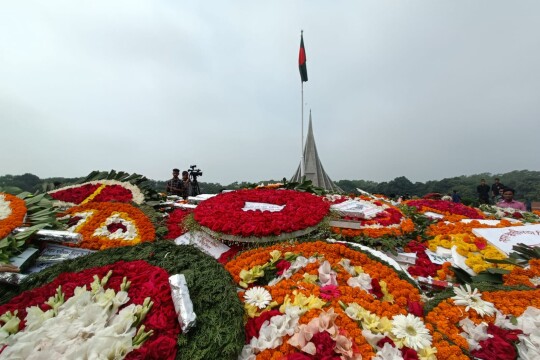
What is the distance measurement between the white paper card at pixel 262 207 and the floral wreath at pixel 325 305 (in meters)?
1.18

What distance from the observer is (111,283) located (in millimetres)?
1957

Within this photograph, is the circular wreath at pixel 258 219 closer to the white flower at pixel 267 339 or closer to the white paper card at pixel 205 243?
the white paper card at pixel 205 243

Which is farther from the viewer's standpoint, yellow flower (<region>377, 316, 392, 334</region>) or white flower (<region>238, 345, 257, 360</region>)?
yellow flower (<region>377, 316, 392, 334</region>)

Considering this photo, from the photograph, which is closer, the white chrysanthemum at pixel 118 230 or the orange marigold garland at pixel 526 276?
the orange marigold garland at pixel 526 276

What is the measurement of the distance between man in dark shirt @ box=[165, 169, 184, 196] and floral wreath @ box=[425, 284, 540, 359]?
7.23 m

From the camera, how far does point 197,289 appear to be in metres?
1.91

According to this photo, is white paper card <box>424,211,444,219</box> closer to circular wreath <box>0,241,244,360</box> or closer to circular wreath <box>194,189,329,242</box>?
circular wreath <box>194,189,329,242</box>

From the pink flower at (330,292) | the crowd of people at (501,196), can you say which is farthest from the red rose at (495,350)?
the crowd of people at (501,196)

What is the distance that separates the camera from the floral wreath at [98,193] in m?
5.21

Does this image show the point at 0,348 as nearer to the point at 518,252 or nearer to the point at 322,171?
the point at 518,252

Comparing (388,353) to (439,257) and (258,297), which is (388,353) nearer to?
(258,297)

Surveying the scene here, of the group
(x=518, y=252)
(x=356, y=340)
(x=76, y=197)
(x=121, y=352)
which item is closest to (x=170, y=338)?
(x=121, y=352)

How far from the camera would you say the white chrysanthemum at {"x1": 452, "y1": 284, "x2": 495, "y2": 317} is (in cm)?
201

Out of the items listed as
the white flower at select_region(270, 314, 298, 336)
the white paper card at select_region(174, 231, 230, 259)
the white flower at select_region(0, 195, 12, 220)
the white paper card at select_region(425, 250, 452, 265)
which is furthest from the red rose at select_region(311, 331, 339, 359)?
the white flower at select_region(0, 195, 12, 220)
